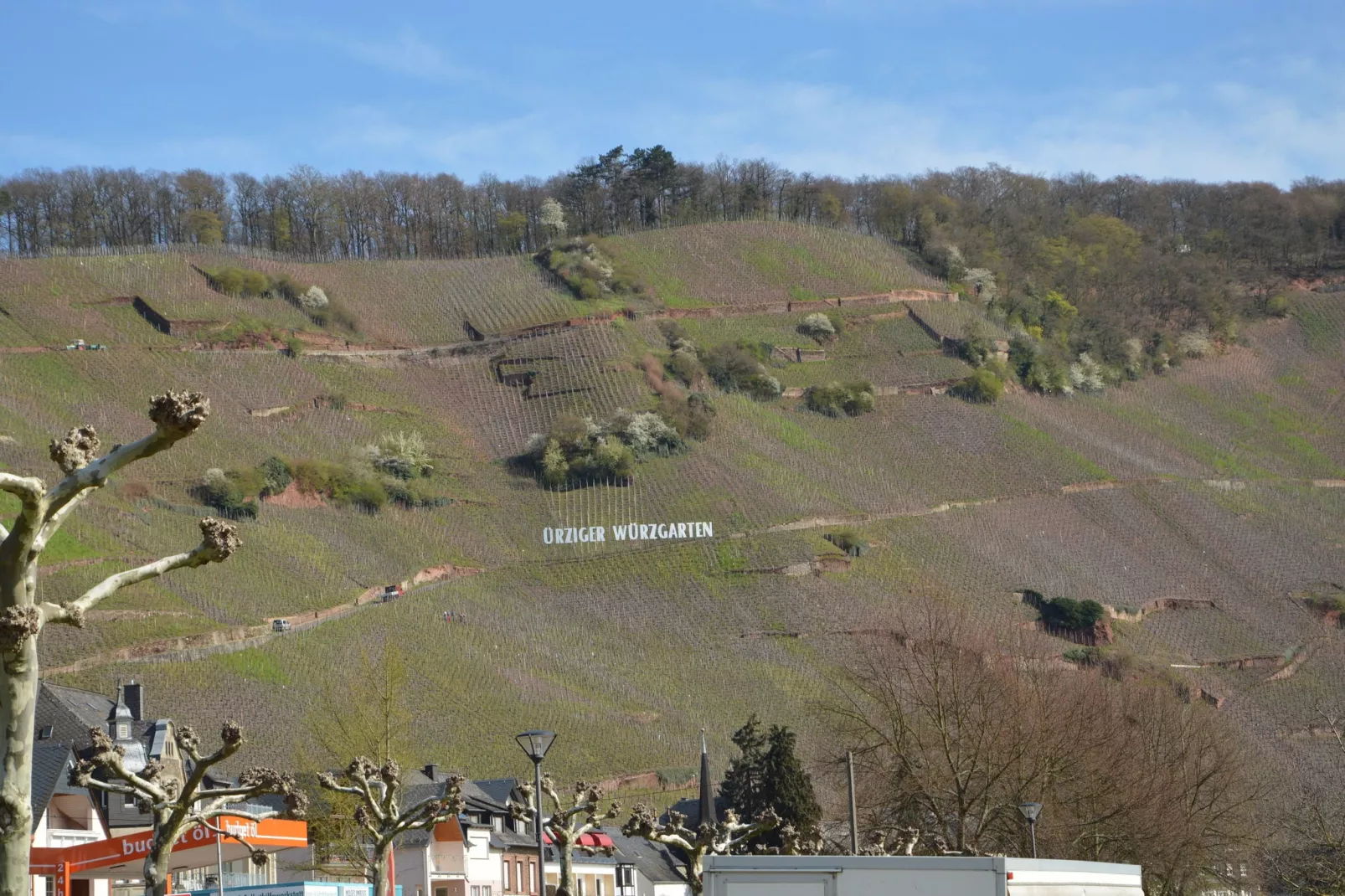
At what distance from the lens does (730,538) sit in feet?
400

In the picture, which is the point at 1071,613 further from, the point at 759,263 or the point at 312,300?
the point at 312,300

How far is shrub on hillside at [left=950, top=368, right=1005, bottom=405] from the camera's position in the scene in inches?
6073

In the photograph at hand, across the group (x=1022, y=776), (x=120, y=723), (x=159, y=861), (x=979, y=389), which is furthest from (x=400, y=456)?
(x=159, y=861)

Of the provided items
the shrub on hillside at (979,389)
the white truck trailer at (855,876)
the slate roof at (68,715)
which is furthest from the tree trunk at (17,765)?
the shrub on hillside at (979,389)

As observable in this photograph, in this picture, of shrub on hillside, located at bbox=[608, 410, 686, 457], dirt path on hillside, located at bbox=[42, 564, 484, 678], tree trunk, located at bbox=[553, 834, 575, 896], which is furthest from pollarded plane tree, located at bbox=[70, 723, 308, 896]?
shrub on hillside, located at bbox=[608, 410, 686, 457]

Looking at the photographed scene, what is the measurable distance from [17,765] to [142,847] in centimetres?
1884

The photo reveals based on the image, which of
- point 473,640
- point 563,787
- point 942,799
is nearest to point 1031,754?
point 942,799

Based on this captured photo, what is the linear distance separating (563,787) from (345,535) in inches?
1714

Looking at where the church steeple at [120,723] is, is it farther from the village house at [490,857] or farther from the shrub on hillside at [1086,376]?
the shrub on hillside at [1086,376]

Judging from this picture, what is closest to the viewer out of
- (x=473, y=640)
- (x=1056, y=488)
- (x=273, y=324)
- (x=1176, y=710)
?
(x=1176, y=710)

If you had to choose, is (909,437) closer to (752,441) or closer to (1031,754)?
(752,441)

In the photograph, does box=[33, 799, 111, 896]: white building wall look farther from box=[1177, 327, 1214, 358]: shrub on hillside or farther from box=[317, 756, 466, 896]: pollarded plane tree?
box=[1177, 327, 1214, 358]: shrub on hillside

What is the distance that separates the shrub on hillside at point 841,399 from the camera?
489 ft

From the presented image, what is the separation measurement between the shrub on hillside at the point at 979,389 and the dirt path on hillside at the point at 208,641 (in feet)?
217
